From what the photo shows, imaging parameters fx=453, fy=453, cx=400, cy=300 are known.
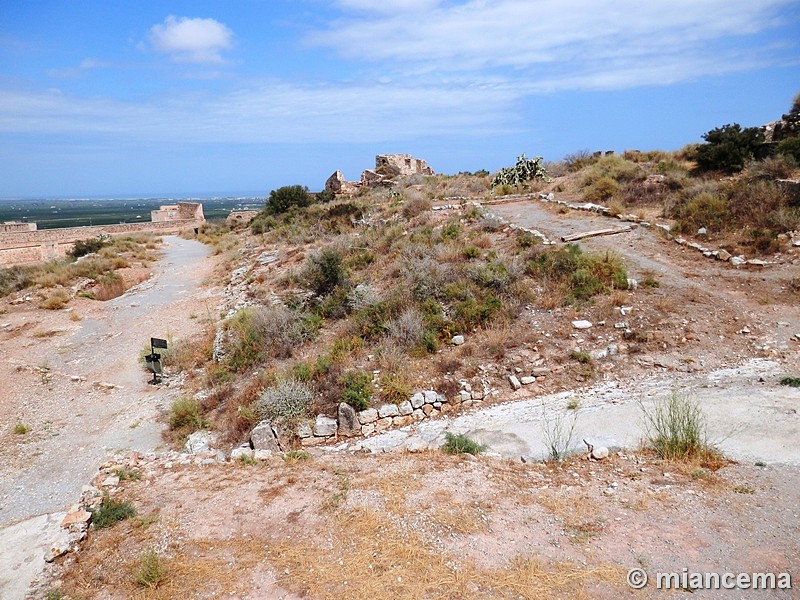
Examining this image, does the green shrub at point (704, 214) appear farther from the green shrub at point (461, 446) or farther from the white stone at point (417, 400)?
the green shrub at point (461, 446)

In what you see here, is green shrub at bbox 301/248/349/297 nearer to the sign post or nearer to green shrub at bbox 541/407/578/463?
the sign post

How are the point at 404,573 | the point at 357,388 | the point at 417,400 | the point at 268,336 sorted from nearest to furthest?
the point at 404,573 → the point at 417,400 → the point at 357,388 → the point at 268,336

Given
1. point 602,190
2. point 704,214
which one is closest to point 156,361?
point 704,214

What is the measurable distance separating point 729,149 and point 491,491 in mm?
16381

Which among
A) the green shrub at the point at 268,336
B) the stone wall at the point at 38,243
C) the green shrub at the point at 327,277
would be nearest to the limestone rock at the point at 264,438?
the green shrub at the point at 268,336

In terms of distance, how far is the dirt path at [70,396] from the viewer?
5.66 m

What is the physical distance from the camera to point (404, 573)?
362cm

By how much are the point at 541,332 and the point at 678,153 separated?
1683 cm

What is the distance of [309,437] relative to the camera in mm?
6402

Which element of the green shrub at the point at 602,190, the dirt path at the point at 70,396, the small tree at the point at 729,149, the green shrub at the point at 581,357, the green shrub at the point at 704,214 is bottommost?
the dirt path at the point at 70,396

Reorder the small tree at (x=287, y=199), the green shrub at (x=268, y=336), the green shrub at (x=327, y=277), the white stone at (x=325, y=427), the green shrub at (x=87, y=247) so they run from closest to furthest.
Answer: the white stone at (x=325, y=427), the green shrub at (x=268, y=336), the green shrub at (x=327, y=277), the green shrub at (x=87, y=247), the small tree at (x=287, y=199)

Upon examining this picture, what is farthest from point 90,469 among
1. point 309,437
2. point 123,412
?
point 309,437

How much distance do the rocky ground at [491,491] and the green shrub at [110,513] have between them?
100 mm

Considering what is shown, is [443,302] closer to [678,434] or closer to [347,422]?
[347,422]
